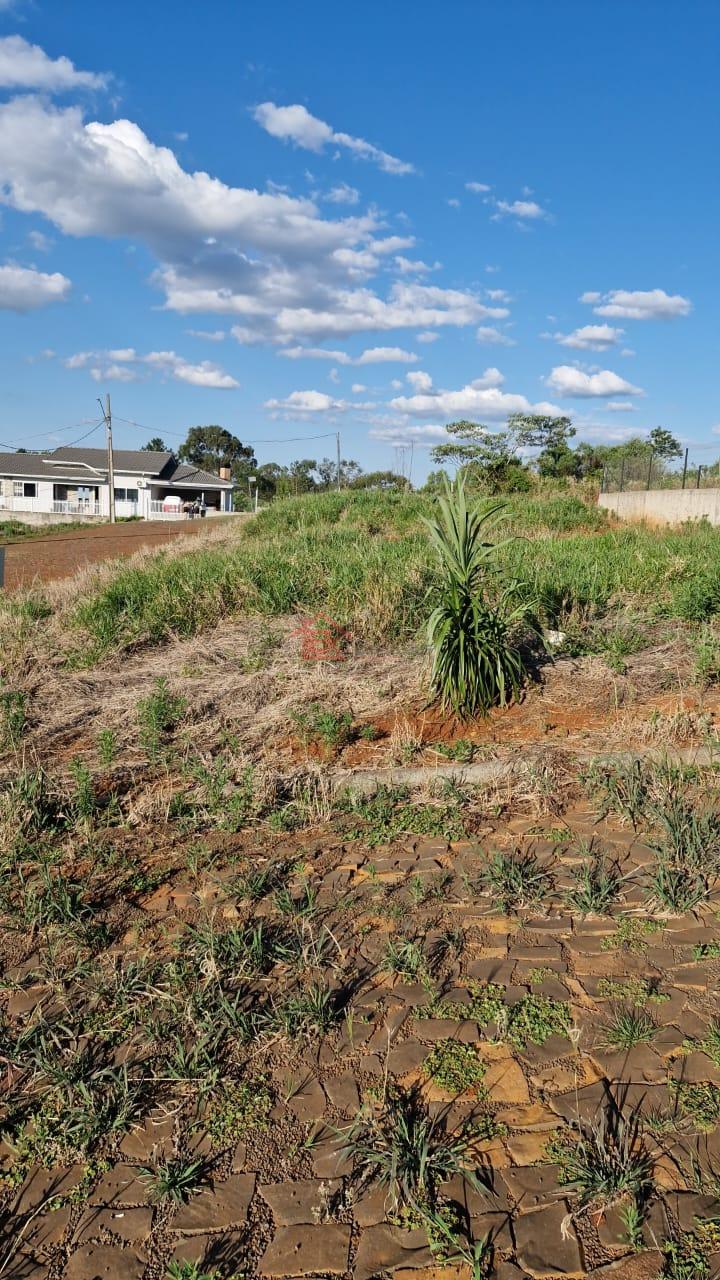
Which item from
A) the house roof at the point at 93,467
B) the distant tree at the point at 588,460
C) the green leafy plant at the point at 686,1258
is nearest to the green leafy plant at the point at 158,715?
the green leafy plant at the point at 686,1258

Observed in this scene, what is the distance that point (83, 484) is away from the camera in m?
48.9

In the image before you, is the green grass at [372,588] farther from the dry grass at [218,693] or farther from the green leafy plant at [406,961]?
the green leafy plant at [406,961]

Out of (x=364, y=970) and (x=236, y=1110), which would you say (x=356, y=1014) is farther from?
(x=236, y=1110)

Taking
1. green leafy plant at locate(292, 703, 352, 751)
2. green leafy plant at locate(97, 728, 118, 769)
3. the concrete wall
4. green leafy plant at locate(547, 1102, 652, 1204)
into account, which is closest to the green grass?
green leafy plant at locate(292, 703, 352, 751)

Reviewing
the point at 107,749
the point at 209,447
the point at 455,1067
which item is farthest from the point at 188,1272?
the point at 209,447

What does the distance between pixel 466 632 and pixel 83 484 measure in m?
48.7

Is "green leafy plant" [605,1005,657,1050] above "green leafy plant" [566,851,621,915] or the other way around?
the other way around

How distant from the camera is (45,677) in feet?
19.1

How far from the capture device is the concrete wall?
1638cm

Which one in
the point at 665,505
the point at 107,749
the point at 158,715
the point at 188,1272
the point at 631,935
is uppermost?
the point at 665,505

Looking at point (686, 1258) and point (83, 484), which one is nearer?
point (686, 1258)

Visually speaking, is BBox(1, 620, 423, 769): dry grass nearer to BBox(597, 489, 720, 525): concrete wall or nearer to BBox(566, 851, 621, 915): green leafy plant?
BBox(566, 851, 621, 915): green leafy plant

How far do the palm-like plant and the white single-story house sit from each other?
4374cm

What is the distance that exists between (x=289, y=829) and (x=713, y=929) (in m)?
1.83
